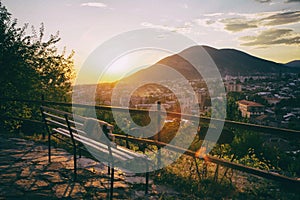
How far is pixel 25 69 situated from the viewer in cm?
894

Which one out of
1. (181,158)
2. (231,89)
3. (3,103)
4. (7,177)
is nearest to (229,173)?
(181,158)

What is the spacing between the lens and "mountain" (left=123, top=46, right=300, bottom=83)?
18312 mm

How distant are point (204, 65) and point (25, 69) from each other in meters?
22.1

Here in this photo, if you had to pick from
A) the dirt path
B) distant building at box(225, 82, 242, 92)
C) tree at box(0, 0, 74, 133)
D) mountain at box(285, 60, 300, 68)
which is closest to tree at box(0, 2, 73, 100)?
tree at box(0, 0, 74, 133)

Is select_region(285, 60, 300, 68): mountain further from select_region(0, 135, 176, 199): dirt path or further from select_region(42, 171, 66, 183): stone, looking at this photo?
select_region(42, 171, 66, 183): stone

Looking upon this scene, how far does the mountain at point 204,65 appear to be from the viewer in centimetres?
1831

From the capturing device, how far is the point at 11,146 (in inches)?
218

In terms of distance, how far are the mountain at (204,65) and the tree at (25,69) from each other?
4.68 m

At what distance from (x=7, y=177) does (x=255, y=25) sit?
36.2 meters

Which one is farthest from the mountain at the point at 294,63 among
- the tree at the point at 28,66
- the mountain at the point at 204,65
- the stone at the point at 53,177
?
the stone at the point at 53,177

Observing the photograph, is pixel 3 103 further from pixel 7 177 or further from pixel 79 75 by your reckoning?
pixel 7 177

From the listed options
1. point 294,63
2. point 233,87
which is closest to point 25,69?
point 233,87

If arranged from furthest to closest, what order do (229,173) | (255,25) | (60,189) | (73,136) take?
(255,25) < (229,173) < (73,136) < (60,189)

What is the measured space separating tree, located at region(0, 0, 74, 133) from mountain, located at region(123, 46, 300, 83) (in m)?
4.68
